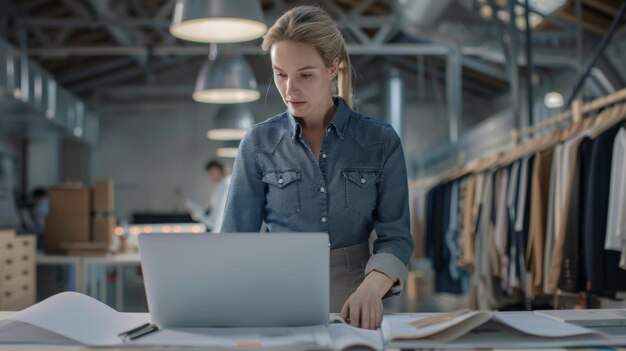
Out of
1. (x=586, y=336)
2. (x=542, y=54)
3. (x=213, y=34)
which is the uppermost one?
(x=542, y=54)

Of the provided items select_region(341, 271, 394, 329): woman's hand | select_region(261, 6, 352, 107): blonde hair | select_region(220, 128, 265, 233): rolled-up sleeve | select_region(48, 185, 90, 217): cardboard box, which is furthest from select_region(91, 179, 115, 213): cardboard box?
select_region(341, 271, 394, 329): woman's hand

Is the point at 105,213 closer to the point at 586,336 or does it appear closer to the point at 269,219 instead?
the point at 269,219

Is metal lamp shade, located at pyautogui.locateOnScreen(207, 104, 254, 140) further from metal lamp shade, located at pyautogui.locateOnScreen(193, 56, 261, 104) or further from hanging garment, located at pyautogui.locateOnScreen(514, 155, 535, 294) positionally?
hanging garment, located at pyautogui.locateOnScreen(514, 155, 535, 294)

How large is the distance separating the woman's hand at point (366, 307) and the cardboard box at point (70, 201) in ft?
15.2

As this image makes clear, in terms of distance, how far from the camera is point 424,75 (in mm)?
17016

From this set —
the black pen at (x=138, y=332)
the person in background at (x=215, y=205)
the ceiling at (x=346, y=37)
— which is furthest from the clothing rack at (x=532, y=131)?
the black pen at (x=138, y=332)

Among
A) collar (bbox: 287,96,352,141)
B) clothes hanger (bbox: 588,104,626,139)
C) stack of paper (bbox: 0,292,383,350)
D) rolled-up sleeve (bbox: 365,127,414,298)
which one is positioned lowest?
stack of paper (bbox: 0,292,383,350)

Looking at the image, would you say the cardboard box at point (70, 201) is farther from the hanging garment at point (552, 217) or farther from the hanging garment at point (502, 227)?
the hanging garment at point (552, 217)

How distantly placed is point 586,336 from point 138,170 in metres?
15.8

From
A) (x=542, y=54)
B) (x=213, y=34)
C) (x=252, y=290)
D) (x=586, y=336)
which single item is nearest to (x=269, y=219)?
(x=252, y=290)

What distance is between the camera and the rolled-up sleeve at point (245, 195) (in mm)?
2023

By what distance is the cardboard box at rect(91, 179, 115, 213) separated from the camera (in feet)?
19.5

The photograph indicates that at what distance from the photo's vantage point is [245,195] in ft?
6.64

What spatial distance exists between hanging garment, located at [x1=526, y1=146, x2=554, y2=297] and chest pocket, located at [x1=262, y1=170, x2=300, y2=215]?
2.45 metres
